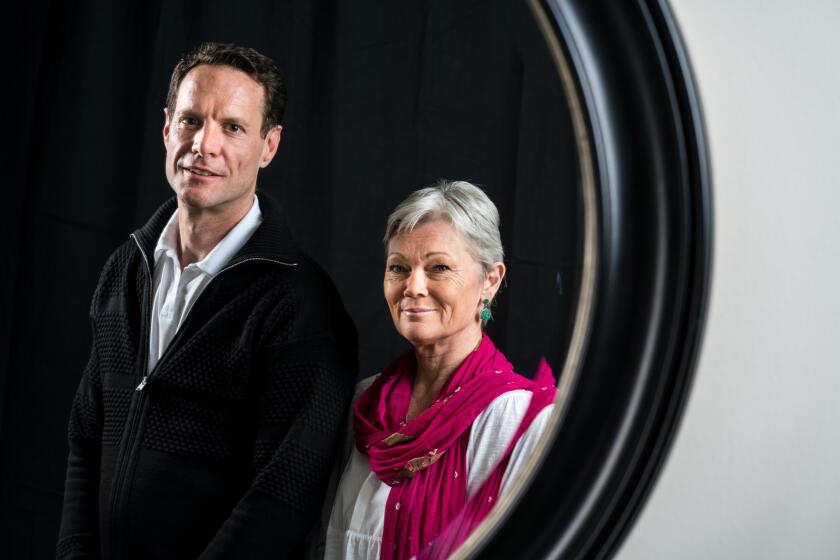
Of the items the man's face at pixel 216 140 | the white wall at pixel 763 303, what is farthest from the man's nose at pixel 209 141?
the white wall at pixel 763 303

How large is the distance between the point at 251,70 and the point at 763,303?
50 cm

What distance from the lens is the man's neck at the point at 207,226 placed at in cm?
66

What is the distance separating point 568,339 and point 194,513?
0.34 meters

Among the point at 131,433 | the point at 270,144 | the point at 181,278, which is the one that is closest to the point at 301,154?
the point at 270,144

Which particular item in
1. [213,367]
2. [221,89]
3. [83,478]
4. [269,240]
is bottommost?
[83,478]

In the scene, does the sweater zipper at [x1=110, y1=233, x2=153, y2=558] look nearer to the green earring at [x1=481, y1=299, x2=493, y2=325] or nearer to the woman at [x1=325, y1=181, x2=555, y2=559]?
the woman at [x1=325, y1=181, x2=555, y2=559]

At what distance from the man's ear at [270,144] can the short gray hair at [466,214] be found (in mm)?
131

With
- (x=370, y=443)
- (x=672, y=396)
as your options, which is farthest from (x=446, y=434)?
(x=672, y=396)

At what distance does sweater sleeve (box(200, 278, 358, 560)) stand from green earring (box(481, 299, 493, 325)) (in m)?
0.11

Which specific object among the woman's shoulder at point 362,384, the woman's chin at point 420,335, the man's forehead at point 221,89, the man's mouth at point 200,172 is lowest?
the woman's shoulder at point 362,384

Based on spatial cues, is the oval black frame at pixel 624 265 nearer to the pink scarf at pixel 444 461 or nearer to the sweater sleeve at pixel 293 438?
the pink scarf at pixel 444 461

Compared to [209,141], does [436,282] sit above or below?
below

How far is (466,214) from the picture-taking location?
62 cm

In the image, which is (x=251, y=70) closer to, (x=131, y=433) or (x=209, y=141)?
(x=209, y=141)
